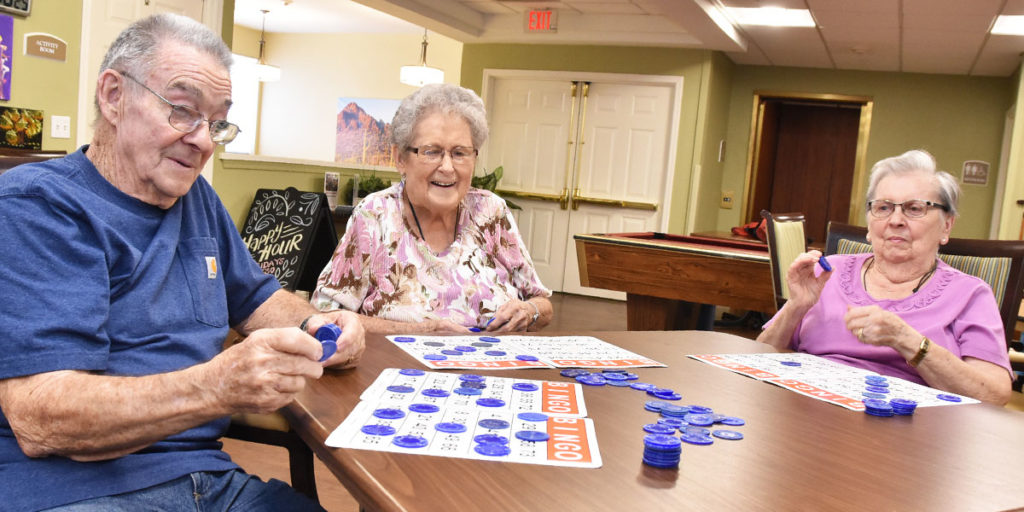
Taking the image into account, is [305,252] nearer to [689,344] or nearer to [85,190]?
[689,344]

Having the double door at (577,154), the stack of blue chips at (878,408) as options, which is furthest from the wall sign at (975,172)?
the stack of blue chips at (878,408)

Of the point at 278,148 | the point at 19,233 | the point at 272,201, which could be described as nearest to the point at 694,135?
the point at 272,201

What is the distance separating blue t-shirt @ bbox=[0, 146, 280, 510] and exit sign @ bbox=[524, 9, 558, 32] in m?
6.80

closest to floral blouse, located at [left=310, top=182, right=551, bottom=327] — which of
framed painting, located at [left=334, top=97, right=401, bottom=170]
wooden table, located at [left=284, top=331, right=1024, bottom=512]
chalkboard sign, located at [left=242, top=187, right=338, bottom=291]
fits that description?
wooden table, located at [left=284, top=331, right=1024, bottom=512]

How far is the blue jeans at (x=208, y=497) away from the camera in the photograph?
1.17 m

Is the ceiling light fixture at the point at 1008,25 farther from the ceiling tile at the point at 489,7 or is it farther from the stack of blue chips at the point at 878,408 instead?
the stack of blue chips at the point at 878,408

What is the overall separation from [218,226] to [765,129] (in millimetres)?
8996

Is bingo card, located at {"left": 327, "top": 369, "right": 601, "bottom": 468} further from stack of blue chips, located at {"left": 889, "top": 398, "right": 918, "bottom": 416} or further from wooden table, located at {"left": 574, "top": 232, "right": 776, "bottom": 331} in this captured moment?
wooden table, located at {"left": 574, "top": 232, "right": 776, "bottom": 331}

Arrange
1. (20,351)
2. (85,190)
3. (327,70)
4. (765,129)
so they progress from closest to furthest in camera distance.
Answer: (20,351)
(85,190)
(765,129)
(327,70)

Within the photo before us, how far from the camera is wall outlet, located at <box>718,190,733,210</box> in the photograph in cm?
963

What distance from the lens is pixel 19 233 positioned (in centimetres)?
115

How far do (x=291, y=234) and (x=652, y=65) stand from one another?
4431mm

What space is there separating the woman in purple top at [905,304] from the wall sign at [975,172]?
7658 mm

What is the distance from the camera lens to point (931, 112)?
8953 mm
